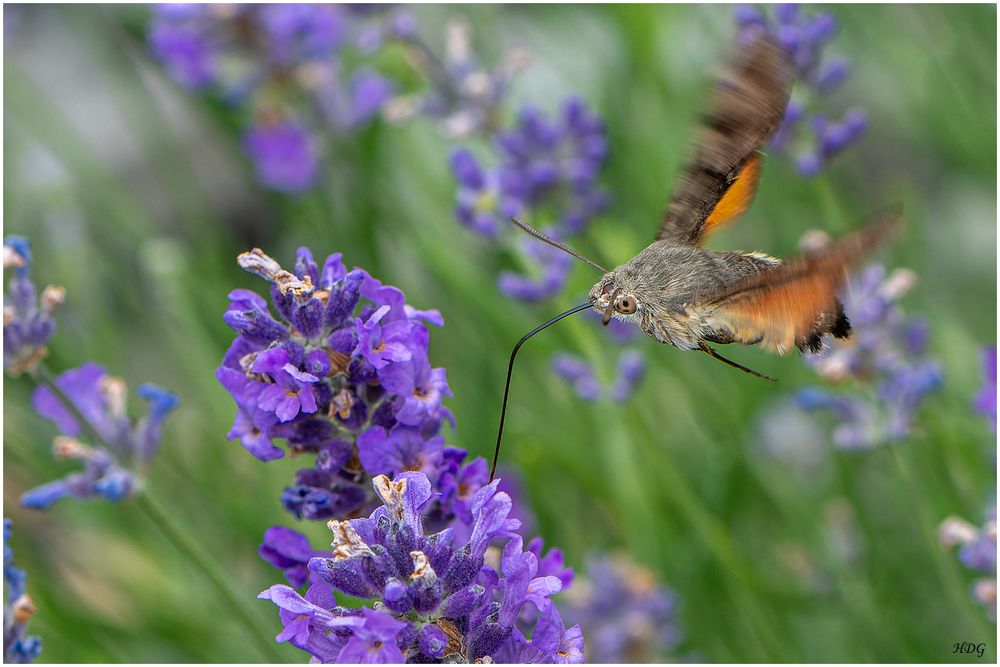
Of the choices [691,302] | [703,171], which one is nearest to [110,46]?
[703,171]

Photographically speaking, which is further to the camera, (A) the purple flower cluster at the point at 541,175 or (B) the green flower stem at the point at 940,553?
(A) the purple flower cluster at the point at 541,175

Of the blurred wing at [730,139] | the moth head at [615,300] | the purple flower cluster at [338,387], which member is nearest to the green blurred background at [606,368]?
the blurred wing at [730,139]

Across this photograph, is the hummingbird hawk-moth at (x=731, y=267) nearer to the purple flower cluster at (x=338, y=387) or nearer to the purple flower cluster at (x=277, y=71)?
the purple flower cluster at (x=338, y=387)

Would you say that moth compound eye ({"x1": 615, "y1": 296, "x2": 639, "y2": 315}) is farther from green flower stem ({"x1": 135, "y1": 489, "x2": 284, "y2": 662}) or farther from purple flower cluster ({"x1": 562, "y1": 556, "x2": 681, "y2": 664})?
purple flower cluster ({"x1": 562, "y1": 556, "x2": 681, "y2": 664})

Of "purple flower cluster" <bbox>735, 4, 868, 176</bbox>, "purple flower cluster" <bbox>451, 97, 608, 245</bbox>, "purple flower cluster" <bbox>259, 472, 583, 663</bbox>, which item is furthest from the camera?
"purple flower cluster" <bbox>451, 97, 608, 245</bbox>

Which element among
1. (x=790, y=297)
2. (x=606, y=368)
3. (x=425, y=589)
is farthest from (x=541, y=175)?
(x=425, y=589)

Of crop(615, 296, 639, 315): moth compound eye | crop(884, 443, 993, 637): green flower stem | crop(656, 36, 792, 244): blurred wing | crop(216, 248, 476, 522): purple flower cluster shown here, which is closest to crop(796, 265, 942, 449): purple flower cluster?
crop(884, 443, 993, 637): green flower stem

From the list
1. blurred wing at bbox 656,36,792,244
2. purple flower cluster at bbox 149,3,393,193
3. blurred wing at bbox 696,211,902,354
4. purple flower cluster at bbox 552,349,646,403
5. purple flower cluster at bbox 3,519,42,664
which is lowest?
purple flower cluster at bbox 3,519,42,664
